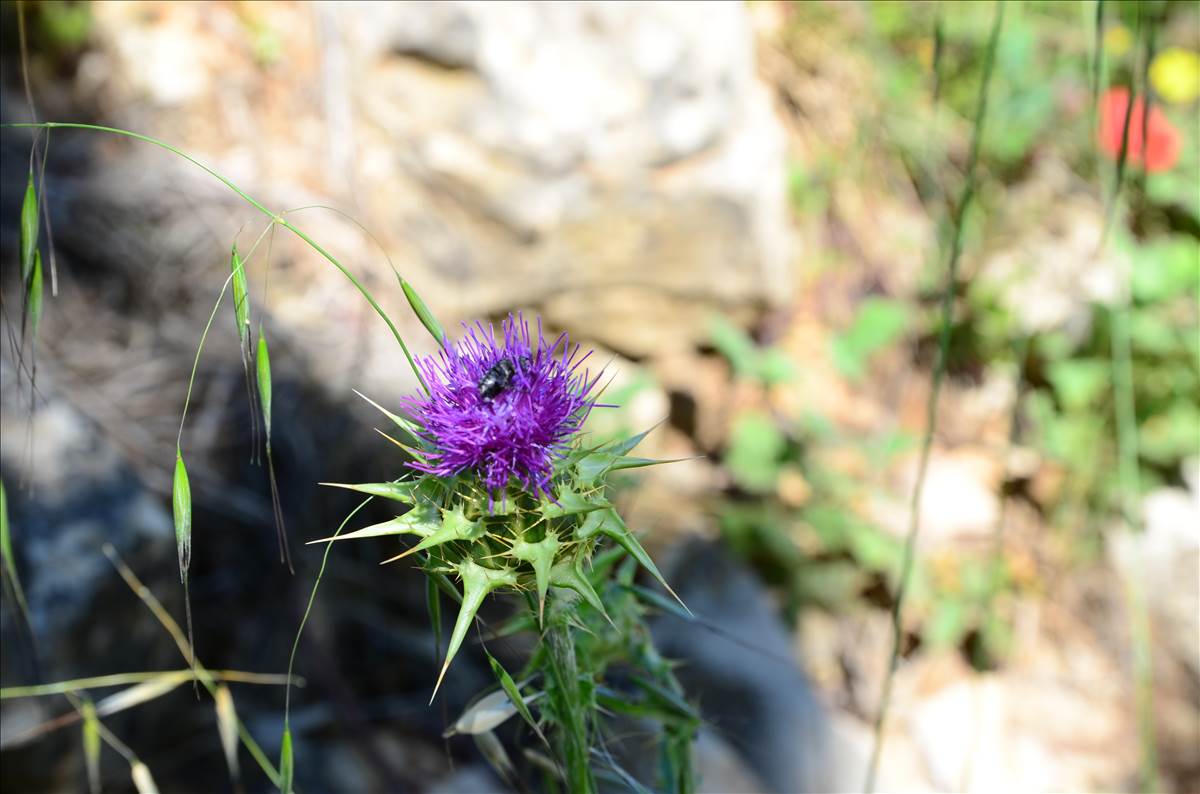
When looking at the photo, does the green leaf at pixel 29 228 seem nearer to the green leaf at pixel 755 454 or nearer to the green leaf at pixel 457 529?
the green leaf at pixel 457 529

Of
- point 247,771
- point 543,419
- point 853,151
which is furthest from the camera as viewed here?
point 853,151

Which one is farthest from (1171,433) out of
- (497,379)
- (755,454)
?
(497,379)

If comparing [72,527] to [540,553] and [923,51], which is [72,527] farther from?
[923,51]

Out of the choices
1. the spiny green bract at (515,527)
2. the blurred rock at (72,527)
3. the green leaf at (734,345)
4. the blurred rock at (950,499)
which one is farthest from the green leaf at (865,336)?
the spiny green bract at (515,527)

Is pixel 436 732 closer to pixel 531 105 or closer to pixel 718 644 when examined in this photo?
pixel 718 644

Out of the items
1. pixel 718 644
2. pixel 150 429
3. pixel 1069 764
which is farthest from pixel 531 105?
pixel 1069 764
